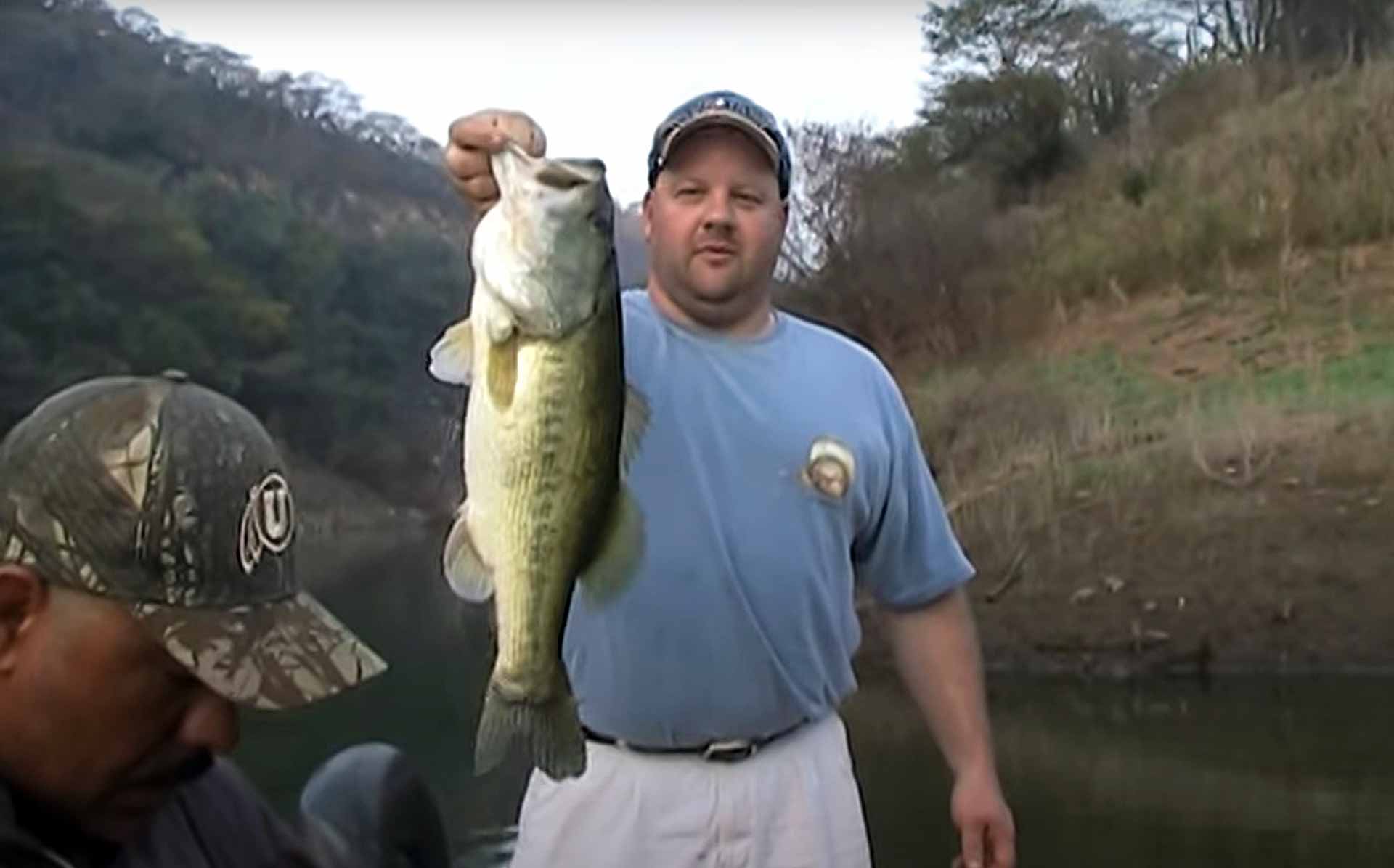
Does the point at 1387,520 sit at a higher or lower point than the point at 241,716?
lower

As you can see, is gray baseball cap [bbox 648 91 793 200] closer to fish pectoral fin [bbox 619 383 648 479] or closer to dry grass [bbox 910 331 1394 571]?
fish pectoral fin [bbox 619 383 648 479]

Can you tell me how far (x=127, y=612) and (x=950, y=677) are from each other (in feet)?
6.26

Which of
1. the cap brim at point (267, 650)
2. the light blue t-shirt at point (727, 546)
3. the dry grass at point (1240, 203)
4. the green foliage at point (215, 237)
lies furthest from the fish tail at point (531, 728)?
the green foliage at point (215, 237)

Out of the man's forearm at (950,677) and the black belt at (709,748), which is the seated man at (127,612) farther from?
the man's forearm at (950,677)

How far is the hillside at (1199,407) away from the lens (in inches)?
584

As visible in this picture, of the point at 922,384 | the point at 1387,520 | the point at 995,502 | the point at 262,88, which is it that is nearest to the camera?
the point at 1387,520

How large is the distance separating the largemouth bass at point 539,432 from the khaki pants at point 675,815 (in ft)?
1.21

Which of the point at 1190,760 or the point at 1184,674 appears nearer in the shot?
the point at 1190,760

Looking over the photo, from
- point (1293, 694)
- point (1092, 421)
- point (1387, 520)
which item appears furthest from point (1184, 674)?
point (1092, 421)

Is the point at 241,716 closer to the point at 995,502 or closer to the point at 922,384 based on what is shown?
the point at 995,502

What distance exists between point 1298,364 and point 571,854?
15.9 metres

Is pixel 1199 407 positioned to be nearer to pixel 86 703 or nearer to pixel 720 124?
pixel 720 124

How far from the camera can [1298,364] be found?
1798cm

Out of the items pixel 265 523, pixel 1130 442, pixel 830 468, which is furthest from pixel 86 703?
pixel 1130 442
